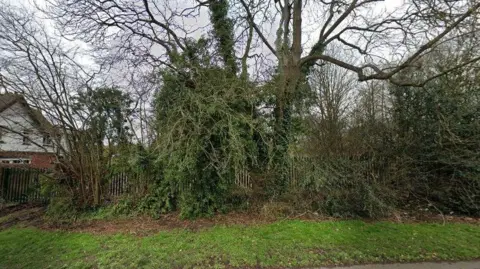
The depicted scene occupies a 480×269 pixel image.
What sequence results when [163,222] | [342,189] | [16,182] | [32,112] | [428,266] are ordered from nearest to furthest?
[428,266], [163,222], [342,189], [32,112], [16,182]

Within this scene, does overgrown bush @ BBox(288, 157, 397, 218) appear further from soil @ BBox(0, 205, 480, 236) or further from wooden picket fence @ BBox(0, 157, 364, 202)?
soil @ BBox(0, 205, 480, 236)

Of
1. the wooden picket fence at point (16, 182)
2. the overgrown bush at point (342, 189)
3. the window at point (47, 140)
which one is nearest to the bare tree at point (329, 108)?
the overgrown bush at point (342, 189)

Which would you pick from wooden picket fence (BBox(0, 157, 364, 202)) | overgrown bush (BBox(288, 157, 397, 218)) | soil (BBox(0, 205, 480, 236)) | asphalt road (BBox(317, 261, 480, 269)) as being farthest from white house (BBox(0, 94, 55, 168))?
asphalt road (BBox(317, 261, 480, 269))

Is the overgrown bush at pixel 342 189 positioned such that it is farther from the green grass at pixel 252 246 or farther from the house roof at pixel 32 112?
the house roof at pixel 32 112

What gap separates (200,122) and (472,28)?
7.51m

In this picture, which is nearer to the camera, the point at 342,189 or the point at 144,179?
the point at 342,189

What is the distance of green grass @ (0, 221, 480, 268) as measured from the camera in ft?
16.4

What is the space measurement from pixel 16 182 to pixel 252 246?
11605 mm

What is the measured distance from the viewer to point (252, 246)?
558 centimetres

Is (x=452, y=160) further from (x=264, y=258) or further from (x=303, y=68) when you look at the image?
(x=264, y=258)

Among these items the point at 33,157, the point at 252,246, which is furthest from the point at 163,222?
the point at 33,157

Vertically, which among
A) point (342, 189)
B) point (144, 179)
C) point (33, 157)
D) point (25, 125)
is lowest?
point (342, 189)

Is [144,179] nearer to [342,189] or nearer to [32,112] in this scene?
[32,112]

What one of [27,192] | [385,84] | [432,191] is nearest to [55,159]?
[27,192]
